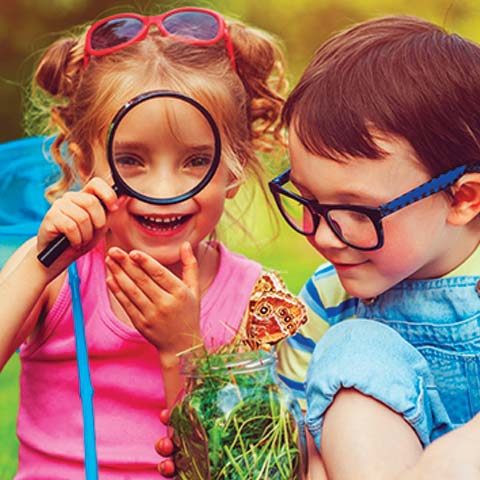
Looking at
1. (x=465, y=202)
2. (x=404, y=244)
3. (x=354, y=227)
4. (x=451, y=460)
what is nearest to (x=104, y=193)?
(x=354, y=227)

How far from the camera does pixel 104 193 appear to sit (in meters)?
2.06

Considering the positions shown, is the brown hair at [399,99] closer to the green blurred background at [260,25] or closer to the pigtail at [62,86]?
the pigtail at [62,86]

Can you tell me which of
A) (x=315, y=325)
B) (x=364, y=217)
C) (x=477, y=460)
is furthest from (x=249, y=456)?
(x=315, y=325)

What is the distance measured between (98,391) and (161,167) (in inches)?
23.7

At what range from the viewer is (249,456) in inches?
68.6

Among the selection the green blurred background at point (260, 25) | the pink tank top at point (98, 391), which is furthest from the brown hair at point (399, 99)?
the green blurred background at point (260, 25)

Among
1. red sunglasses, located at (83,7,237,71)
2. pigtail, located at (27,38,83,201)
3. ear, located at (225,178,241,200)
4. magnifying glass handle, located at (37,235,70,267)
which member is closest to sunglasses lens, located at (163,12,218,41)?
red sunglasses, located at (83,7,237,71)

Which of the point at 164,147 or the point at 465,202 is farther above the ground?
the point at 465,202

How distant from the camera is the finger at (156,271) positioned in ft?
6.99

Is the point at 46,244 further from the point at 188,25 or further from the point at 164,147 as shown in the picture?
the point at 188,25

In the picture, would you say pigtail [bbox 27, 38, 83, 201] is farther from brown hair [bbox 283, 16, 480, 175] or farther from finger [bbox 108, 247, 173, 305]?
brown hair [bbox 283, 16, 480, 175]

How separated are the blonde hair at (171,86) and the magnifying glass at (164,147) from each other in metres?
0.16

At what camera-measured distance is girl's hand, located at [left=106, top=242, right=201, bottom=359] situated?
7.04 feet

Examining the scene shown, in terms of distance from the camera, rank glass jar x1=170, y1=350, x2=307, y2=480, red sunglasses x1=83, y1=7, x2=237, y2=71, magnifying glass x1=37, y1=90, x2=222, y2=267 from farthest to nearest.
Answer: red sunglasses x1=83, y1=7, x2=237, y2=71 → magnifying glass x1=37, y1=90, x2=222, y2=267 → glass jar x1=170, y1=350, x2=307, y2=480
